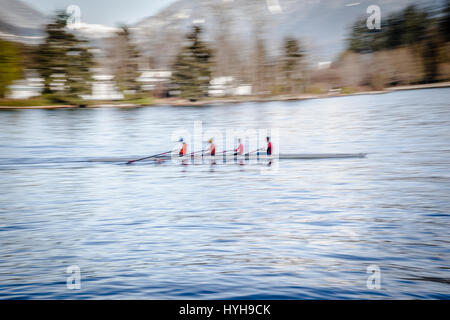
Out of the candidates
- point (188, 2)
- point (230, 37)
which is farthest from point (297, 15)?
point (230, 37)

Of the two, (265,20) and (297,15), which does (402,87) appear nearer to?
(265,20)

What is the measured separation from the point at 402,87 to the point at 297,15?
66416mm

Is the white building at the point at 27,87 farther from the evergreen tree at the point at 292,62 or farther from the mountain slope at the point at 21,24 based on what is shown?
the evergreen tree at the point at 292,62

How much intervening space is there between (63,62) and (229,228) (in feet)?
188

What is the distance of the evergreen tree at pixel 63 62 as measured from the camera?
61.5 m

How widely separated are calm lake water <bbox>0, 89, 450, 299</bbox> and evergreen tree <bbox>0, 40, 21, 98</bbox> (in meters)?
43.7

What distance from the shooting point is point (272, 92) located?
77875 mm

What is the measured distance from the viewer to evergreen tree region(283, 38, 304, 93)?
73938mm

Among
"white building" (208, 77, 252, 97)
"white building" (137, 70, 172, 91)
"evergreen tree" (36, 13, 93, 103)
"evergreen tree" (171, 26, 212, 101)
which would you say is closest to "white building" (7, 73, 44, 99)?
"evergreen tree" (36, 13, 93, 103)

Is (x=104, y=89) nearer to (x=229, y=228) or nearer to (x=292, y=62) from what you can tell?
(x=292, y=62)

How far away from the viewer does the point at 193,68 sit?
215 feet

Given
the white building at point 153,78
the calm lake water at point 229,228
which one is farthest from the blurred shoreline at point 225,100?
the calm lake water at point 229,228

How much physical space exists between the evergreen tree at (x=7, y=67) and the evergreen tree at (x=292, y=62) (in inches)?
1603
